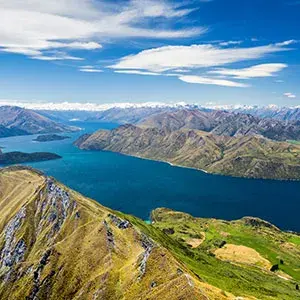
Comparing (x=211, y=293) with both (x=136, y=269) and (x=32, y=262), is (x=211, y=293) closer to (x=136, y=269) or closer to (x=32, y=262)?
(x=136, y=269)

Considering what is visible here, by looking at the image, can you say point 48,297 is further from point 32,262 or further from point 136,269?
point 136,269

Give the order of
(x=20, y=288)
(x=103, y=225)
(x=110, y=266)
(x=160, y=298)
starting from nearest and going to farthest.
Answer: (x=160, y=298) → (x=110, y=266) → (x=20, y=288) → (x=103, y=225)

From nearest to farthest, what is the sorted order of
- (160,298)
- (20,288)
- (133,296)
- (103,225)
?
1. (160,298)
2. (133,296)
3. (20,288)
4. (103,225)

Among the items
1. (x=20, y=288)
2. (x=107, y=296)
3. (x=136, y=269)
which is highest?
(x=136, y=269)

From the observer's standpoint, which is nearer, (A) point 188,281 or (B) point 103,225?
(A) point 188,281

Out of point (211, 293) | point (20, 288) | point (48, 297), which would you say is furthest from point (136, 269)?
point (20, 288)

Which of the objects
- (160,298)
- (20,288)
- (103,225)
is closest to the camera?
(160,298)

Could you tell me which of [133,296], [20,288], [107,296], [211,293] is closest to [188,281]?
[211,293]

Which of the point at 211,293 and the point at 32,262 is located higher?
the point at 211,293

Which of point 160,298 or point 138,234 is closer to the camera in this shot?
point 160,298
